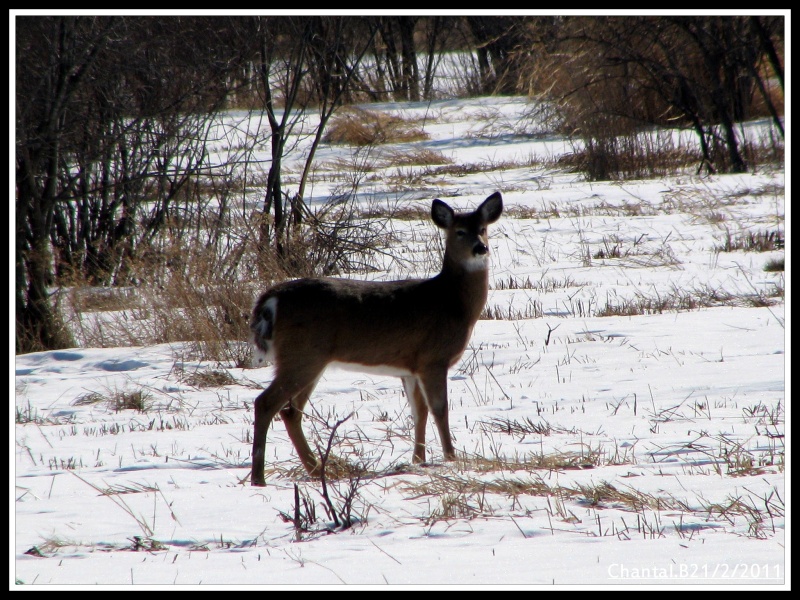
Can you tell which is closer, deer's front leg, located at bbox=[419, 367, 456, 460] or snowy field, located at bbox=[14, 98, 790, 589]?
snowy field, located at bbox=[14, 98, 790, 589]

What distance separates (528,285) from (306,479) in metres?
6.79

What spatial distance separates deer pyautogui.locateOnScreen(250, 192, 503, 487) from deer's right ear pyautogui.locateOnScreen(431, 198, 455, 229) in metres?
0.50

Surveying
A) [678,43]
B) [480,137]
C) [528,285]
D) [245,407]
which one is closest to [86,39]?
[245,407]

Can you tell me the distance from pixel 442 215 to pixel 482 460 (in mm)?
1960

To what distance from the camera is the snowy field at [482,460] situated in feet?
12.0

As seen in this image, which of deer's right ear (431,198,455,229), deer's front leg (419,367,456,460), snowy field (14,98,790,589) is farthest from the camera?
deer's right ear (431,198,455,229)

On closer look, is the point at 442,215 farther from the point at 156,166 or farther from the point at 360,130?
the point at 360,130

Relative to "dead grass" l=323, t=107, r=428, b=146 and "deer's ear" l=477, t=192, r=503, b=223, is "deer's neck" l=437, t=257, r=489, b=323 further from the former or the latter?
"dead grass" l=323, t=107, r=428, b=146

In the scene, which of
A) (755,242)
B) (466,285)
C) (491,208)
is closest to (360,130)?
(755,242)

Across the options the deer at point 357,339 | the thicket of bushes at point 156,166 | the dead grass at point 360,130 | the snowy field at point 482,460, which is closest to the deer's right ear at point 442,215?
the deer at point 357,339

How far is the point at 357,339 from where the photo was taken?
5.45 meters

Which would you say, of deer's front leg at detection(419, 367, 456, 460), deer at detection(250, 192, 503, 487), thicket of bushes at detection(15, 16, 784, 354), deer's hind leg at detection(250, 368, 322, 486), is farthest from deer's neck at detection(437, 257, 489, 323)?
thicket of bushes at detection(15, 16, 784, 354)

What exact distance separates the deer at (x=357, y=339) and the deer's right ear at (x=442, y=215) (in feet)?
1.63

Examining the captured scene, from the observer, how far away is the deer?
5289mm
